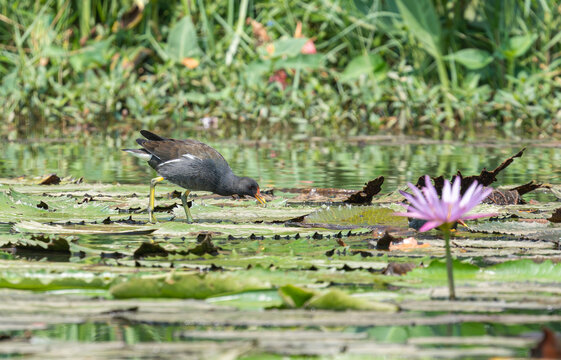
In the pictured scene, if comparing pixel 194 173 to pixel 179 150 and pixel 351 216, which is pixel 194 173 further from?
pixel 351 216

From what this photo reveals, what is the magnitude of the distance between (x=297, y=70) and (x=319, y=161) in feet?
12.4

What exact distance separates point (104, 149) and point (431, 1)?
4337 millimetres

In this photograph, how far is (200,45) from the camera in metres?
11.6

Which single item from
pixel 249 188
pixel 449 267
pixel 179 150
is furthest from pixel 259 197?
pixel 449 267

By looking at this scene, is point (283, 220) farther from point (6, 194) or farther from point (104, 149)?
point (104, 149)

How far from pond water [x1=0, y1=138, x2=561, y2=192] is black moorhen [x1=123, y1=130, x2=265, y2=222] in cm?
57

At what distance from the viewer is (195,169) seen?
436 centimetres

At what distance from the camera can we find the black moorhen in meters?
4.35

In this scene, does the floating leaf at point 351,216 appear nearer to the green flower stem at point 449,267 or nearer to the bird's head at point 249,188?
the bird's head at point 249,188

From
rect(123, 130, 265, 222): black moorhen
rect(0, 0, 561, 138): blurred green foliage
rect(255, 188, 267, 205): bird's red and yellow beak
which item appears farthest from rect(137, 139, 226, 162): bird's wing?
rect(0, 0, 561, 138): blurred green foliage

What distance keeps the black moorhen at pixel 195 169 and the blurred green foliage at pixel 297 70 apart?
438 centimetres

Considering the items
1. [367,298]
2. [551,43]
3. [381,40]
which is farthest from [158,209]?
[381,40]

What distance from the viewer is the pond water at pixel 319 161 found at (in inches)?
211

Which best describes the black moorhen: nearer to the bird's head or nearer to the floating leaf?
the bird's head
